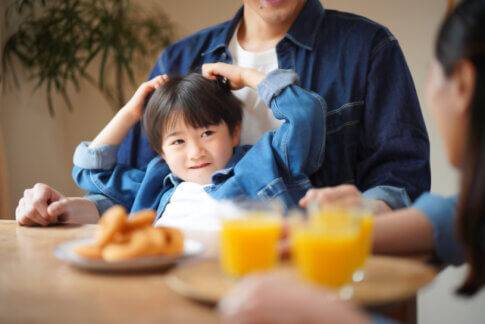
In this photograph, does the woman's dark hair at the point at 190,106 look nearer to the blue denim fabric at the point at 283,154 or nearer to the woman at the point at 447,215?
the blue denim fabric at the point at 283,154

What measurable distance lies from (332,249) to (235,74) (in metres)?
1.04

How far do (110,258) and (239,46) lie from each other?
3.97ft

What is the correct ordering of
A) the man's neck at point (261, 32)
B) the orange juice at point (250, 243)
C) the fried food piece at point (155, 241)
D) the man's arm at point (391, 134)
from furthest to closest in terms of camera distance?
1. the man's neck at point (261, 32)
2. the man's arm at point (391, 134)
3. the fried food piece at point (155, 241)
4. the orange juice at point (250, 243)

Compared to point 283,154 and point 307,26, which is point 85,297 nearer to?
point 283,154

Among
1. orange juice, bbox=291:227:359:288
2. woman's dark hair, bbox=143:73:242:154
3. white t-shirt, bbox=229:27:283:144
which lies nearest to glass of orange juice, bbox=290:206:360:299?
orange juice, bbox=291:227:359:288

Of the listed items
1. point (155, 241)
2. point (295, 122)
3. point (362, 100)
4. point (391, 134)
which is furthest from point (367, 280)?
point (362, 100)

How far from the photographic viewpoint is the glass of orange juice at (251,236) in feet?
2.57

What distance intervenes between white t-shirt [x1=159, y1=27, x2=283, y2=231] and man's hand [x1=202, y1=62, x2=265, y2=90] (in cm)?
12

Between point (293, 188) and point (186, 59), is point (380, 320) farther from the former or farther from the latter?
point (186, 59)

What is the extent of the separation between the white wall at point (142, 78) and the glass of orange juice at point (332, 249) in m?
1.95

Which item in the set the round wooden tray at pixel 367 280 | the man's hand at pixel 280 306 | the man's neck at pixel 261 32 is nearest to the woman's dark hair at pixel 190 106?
the man's neck at pixel 261 32

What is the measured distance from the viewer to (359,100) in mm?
1663

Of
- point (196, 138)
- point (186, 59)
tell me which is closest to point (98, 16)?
point (186, 59)

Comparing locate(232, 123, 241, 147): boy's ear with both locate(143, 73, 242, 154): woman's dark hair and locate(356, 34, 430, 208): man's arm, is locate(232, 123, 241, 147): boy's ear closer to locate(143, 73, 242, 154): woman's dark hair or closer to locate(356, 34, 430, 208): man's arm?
locate(143, 73, 242, 154): woman's dark hair
